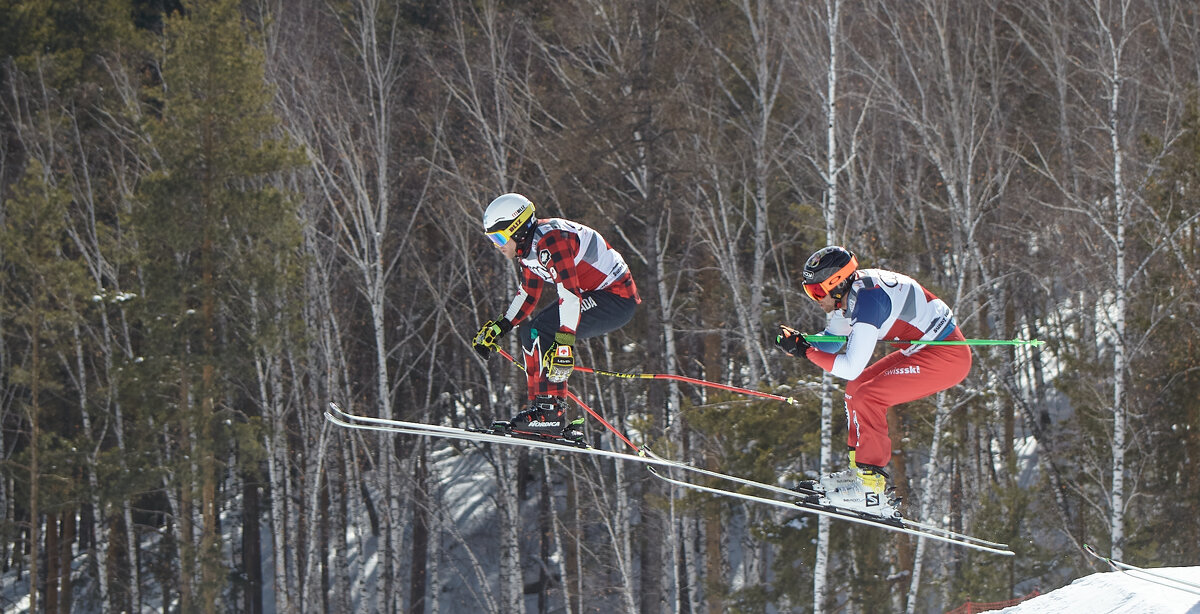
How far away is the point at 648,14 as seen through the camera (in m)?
15.9

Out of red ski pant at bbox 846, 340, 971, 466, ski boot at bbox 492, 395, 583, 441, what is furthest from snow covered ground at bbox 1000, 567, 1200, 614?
ski boot at bbox 492, 395, 583, 441

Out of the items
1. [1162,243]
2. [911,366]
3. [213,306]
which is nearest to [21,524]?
[213,306]

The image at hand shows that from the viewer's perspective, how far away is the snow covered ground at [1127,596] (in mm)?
6562

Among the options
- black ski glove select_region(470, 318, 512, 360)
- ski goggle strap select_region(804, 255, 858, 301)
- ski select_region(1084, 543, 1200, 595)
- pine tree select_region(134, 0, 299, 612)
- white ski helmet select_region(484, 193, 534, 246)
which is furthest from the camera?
pine tree select_region(134, 0, 299, 612)

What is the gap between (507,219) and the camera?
6.74 m

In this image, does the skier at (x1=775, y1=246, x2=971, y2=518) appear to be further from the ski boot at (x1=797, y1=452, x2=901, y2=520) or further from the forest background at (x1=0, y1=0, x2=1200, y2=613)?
the forest background at (x1=0, y1=0, x2=1200, y2=613)

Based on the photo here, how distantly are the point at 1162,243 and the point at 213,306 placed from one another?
14644 mm

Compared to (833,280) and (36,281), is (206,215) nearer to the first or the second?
(36,281)

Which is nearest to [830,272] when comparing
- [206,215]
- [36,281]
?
[206,215]

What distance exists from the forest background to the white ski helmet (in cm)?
831

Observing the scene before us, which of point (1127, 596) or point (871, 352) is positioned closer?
point (871, 352)

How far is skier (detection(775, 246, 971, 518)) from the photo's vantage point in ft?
20.4

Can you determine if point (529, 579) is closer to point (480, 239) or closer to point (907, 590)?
point (480, 239)

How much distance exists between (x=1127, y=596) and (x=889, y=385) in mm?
2323
